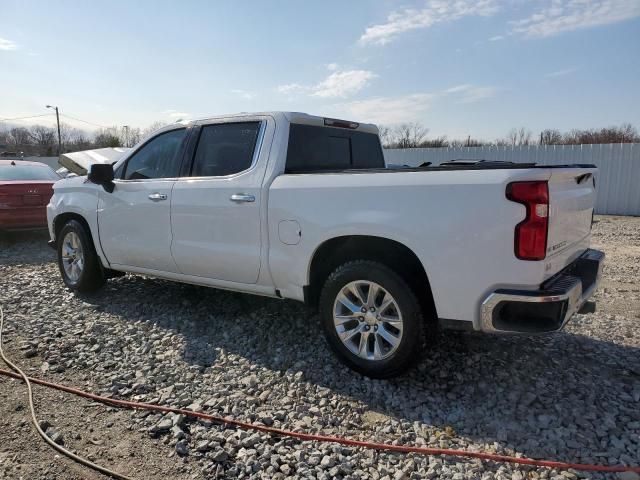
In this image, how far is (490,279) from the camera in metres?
2.92

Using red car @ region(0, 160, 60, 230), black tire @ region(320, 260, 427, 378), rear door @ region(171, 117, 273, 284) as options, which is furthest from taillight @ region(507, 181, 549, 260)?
red car @ region(0, 160, 60, 230)

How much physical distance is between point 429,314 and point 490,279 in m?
0.64

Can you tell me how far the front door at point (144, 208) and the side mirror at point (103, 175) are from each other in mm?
72

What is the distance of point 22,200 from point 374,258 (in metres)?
7.73

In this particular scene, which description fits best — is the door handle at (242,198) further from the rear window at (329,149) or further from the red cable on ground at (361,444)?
the red cable on ground at (361,444)

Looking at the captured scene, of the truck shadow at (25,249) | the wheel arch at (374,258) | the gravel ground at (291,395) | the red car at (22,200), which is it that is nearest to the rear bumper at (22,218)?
the red car at (22,200)

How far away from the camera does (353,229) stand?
3.38m

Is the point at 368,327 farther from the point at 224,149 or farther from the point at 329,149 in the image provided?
the point at 224,149

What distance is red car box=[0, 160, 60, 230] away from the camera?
8516mm

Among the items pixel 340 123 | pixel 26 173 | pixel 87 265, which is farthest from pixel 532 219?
pixel 26 173

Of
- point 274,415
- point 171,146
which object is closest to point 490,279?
point 274,415

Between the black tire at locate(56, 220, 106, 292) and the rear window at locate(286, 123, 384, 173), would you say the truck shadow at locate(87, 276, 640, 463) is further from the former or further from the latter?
the rear window at locate(286, 123, 384, 173)

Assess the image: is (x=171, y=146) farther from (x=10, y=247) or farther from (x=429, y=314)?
(x=10, y=247)

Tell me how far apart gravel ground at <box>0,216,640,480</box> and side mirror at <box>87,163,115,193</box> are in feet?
4.31
